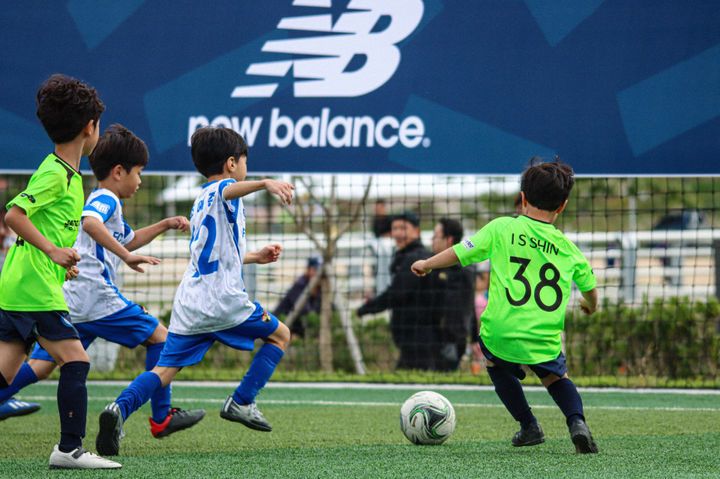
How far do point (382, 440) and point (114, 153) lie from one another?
2197mm

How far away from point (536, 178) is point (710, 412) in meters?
2.70

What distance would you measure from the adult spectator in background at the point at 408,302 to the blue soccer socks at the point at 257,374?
442 centimetres

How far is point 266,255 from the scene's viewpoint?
4793 millimetres

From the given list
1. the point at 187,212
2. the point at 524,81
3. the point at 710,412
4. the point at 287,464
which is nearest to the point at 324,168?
the point at 524,81

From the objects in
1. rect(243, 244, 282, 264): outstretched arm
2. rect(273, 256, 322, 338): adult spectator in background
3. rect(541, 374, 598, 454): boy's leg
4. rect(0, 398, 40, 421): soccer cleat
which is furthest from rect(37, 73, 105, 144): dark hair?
rect(273, 256, 322, 338): adult spectator in background

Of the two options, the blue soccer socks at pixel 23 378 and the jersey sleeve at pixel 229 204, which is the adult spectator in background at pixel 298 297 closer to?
the blue soccer socks at pixel 23 378

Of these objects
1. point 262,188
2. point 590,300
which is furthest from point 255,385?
point 590,300

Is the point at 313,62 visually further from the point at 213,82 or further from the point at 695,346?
the point at 695,346

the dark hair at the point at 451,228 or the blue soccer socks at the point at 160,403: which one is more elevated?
the dark hair at the point at 451,228

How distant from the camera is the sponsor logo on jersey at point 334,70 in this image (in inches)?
316

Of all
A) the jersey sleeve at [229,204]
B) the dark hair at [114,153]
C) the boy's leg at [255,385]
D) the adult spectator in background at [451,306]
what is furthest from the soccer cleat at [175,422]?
the adult spectator in background at [451,306]

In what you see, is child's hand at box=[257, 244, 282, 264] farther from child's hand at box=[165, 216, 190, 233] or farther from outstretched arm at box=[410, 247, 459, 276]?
outstretched arm at box=[410, 247, 459, 276]

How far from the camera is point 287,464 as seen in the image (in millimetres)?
4086

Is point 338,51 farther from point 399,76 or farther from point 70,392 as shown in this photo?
point 70,392
